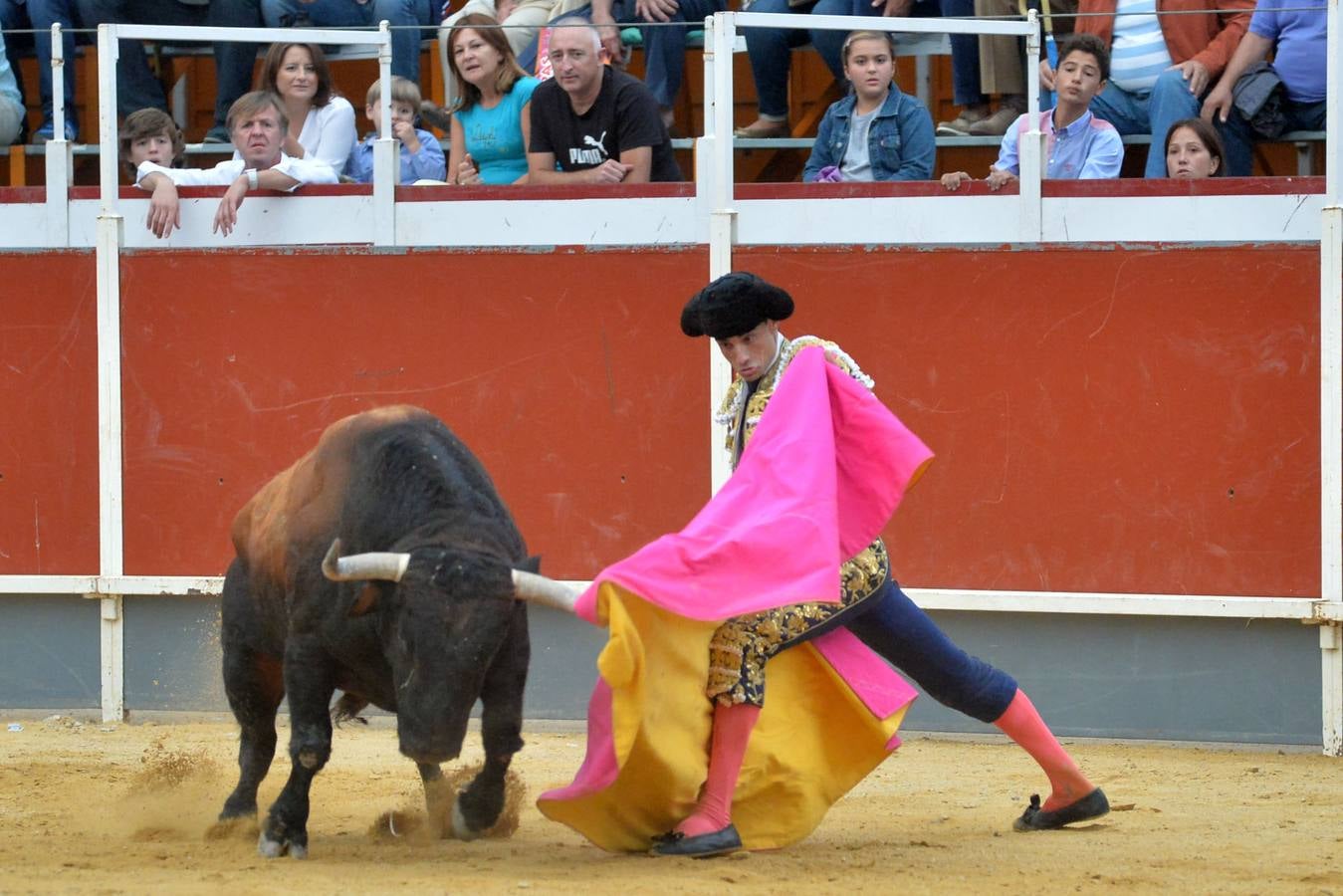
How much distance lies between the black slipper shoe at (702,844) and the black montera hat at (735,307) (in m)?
1.24

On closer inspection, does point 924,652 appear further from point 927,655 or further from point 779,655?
point 779,655

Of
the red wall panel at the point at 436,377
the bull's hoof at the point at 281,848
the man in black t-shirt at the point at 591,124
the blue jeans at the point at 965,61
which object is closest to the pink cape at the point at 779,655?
the bull's hoof at the point at 281,848

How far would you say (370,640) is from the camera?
4824 mm

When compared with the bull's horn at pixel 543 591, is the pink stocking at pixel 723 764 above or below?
below

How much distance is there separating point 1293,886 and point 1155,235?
3.13 m

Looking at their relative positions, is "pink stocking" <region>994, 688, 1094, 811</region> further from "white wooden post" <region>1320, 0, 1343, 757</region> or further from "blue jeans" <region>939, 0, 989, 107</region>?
"blue jeans" <region>939, 0, 989, 107</region>

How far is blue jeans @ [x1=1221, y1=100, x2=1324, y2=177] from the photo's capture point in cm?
743

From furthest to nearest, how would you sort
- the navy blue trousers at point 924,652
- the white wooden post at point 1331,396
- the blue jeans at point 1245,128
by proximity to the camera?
the blue jeans at point 1245,128
the white wooden post at point 1331,396
the navy blue trousers at point 924,652

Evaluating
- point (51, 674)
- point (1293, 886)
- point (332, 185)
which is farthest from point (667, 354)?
point (1293, 886)

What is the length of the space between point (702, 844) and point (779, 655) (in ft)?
2.01

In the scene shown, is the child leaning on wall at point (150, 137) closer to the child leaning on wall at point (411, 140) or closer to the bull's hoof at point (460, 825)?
the child leaning on wall at point (411, 140)

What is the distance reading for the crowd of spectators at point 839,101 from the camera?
7344 millimetres

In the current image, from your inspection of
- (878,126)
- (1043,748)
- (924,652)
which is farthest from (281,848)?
(878,126)

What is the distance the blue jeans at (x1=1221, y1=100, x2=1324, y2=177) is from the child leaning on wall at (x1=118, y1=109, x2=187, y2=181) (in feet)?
14.3
